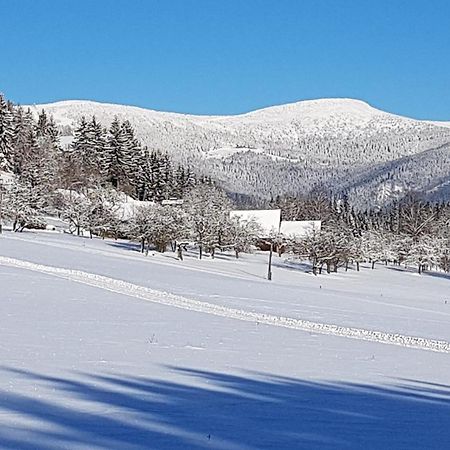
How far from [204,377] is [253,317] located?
13.4m

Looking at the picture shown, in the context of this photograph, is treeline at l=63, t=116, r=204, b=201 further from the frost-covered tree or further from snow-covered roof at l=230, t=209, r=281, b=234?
snow-covered roof at l=230, t=209, r=281, b=234

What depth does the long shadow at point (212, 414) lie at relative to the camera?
6059 mm

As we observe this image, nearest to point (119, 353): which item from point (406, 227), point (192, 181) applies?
point (192, 181)

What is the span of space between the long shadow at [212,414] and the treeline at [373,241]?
189 ft

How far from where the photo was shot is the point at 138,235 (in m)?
63.6

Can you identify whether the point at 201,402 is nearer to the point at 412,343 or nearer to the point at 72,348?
the point at 72,348

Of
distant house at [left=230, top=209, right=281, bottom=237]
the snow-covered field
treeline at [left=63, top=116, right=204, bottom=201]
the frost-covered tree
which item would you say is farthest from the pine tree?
the snow-covered field

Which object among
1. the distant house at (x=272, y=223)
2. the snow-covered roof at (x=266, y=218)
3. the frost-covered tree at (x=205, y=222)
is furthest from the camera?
the snow-covered roof at (x=266, y=218)

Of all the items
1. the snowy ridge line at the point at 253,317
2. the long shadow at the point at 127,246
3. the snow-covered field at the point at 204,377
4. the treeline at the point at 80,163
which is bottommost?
the snowy ridge line at the point at 253,317

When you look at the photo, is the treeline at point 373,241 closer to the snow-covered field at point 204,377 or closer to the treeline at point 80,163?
the treeline at point 80,163

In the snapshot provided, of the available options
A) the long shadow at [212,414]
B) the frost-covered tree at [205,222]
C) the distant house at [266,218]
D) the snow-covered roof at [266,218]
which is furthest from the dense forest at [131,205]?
the long shadow at [212,414]

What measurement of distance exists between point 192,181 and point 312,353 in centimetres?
10139

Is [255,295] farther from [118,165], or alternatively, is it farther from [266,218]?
[118,165]

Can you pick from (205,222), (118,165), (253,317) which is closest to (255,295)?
(253,317)
